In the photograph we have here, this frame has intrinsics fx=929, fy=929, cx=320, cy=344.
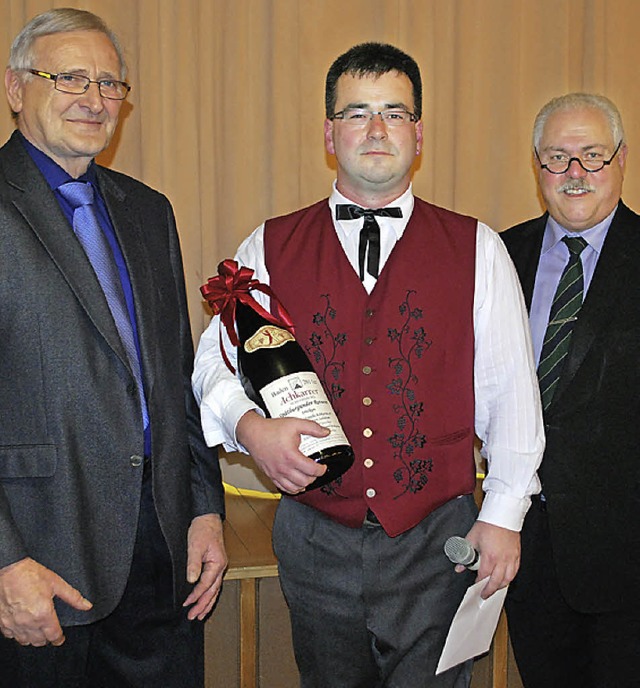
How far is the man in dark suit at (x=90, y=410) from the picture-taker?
4.41ft

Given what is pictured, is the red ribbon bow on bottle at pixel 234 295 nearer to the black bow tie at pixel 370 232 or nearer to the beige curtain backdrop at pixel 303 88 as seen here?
the black bow tie at pixel 370 232

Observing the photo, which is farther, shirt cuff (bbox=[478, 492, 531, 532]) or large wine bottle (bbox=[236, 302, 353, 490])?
shirt cuff (bbox=[478, 492, 531, 532])

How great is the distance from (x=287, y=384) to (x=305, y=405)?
4 centimetres

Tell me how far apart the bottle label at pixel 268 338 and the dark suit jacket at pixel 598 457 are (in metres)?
0.51

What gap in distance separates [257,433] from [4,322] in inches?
15.7

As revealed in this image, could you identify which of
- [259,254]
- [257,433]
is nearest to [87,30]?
[259,254]

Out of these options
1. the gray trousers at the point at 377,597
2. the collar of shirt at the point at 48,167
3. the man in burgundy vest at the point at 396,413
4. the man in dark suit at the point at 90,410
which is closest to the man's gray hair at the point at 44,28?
the man in dark suit at the point at 90,410

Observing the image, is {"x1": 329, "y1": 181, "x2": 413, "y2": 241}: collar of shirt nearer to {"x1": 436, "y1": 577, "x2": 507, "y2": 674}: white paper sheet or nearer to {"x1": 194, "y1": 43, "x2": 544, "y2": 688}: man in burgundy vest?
{"x1": 194, "y1": 43, "x2": 544, "y2": 688}: man in burgundy vest

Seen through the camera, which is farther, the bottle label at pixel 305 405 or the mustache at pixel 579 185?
the mustache at pixel 579 185

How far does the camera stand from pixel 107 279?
1.45 metres

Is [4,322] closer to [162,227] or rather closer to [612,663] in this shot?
[162,227]

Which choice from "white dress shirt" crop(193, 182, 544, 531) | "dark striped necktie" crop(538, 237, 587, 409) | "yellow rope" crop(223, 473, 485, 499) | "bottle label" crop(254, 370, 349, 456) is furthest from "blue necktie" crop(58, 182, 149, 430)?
"yellow rope" crop(223, 473, 485, 499)

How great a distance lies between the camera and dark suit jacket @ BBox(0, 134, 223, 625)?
1.34m

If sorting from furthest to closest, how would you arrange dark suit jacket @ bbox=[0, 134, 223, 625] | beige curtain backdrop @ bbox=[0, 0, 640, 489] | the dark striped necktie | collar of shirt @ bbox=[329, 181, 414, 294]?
beige curtain backdrop @ bbox=[0, 0, 640, 489] → the dark striped necktie → collar of shirt @ bbox=[329, 181, 414, 294] → dark suit jacket @ bbox=[0, 134, 223, 625]
